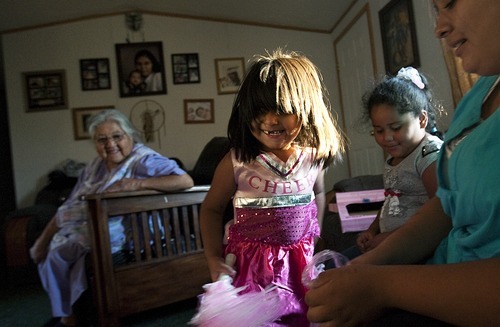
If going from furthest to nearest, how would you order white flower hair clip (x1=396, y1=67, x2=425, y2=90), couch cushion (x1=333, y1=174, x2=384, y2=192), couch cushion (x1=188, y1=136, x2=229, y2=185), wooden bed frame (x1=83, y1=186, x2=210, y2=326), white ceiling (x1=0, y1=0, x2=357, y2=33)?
white ceiling (x1=0, y1=0, x2=357, y2=33)
couch cushion (x1=188, y1=136, x2=229, y2=185)
couch cushion (x1=333, y1=174, x2=384, y2=192)
wooden bed frame (x1=83, y1=186, x2=210, y2=326)
white flower hair clip (x1=396, y1=67, x2=425, y2=90)

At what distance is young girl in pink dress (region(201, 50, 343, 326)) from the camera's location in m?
1.07

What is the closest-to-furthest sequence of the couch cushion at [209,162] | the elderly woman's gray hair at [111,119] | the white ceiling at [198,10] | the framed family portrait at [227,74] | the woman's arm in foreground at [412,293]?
1. the woman's arm in foreground at [412,293]
2. the elderly woman's gray hair at [111,119]
3. the couch cushion at [209,162]
4. the white ceiling at [198,10]
5. the framed family portrait at [227,74]

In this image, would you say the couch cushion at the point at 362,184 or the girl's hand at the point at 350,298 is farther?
the couch cushion at the point at 362,184

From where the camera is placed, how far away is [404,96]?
1353 millimetres

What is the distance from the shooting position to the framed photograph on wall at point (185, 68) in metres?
4.95

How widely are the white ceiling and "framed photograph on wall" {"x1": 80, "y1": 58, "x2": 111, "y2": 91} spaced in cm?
51

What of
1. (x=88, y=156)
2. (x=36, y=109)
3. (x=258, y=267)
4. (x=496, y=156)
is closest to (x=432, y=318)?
(x=496, y=156)

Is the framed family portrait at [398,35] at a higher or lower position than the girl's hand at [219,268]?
higher

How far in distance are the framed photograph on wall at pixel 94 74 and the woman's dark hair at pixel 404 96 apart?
13.2ft

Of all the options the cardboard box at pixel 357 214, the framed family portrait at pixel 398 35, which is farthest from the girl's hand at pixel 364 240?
the framed family portrait at pixel 398 35

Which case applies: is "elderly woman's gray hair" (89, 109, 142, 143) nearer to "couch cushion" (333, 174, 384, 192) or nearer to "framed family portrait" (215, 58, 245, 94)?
"couch cushion" (333, 174, 384, 192)

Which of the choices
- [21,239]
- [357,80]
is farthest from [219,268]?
[357,80]

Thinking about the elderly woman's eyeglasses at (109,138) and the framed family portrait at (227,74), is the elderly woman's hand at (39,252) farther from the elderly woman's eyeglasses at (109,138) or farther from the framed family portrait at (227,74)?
the framed family portrait at (227,74)

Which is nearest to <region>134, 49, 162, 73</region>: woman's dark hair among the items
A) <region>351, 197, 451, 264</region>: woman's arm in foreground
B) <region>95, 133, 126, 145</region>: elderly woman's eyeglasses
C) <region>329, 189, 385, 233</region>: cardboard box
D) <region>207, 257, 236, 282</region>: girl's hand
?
<region>95, 133, 126, 145</region>: elderly woman's eyeglasses
